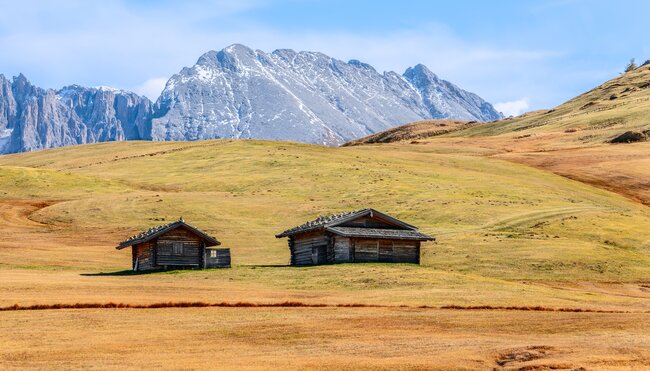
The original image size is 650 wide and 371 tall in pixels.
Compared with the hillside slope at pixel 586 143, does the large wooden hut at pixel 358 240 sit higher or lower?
lower

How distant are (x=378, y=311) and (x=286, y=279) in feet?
54.6

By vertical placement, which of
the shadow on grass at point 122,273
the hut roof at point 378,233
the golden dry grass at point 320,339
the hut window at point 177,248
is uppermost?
the hut roof at point 378,233

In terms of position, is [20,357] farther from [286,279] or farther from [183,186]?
[183,186]

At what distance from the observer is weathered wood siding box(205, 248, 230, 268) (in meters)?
66.9

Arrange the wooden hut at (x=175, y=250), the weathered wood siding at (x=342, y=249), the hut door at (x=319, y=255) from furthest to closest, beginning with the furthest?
the hut door at (x=319, y=255)
the weathered wood siding at (x=342, y=249)
the wooden hut at (x=175, y=250)

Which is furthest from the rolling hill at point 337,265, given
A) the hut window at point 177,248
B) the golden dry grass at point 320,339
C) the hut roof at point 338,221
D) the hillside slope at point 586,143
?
the hut window at point 177,248

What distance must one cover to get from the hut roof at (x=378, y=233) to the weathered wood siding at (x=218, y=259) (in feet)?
23.7

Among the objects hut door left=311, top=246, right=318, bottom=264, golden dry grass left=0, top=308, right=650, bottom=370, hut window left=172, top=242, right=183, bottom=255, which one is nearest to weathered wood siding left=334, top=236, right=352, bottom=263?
hut door left=311, top=246, right=318, bottom=264

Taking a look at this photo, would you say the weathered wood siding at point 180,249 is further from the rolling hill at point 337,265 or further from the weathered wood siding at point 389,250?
the weathered wood siding at point 389,250

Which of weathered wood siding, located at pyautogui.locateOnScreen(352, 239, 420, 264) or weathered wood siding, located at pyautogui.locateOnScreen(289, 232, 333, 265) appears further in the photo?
weathered wood siding, located at pyautogui.locateOnScreen(289, 232, 333, 265)

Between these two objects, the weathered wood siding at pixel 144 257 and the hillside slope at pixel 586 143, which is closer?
the weathered wood siding at pixel 144 257

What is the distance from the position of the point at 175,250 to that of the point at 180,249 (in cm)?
35

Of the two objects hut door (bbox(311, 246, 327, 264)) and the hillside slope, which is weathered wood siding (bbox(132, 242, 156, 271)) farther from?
the hillside slope

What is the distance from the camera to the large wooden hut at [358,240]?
222 feet
